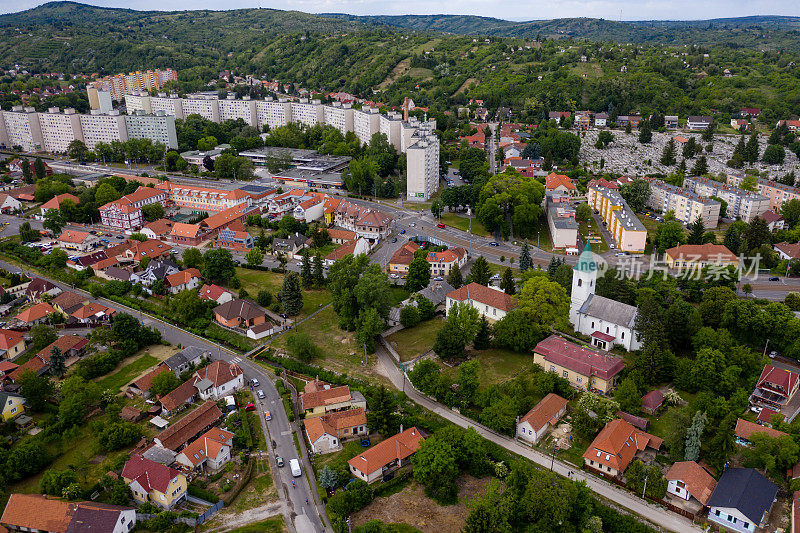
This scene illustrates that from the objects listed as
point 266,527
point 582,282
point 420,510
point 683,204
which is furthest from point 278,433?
point 683,204

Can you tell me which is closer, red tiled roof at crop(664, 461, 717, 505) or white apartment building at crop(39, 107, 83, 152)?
red tiled roof at crop(664, 461, 717, 505)

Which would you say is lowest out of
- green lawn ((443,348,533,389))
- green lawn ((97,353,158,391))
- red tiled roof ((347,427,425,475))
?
green lawn ((97,353,158,391))

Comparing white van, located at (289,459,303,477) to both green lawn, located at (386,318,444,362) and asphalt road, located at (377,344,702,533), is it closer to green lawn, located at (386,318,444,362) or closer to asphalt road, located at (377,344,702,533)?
asphalt road, located at (377,344,702,533)

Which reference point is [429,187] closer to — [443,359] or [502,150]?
[502,150]

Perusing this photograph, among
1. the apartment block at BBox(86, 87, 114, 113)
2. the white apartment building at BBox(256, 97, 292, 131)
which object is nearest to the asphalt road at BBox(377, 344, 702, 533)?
the white apartment building at BBox(256, 97, 292, 131)

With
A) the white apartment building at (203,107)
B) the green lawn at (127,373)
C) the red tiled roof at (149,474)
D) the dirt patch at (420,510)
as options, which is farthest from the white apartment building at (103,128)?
the dirt patch at (420,510)

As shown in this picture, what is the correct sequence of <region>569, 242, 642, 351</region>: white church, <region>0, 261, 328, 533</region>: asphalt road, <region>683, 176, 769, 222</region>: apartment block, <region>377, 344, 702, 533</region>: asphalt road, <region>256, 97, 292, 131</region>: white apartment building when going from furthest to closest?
<region>256, 97, 292, 131</region>: white apartment building → <region>683, 176, 769, 222</region>: apartment block → <region>569, 242, 642, 351</region>: white church → <region>0, 261, 328, 533</region>: asphalt road → <region>377, 344, 702, 533</region>: asphalt road

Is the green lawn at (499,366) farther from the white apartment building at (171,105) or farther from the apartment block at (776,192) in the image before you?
the white apartment building at (171,105)
